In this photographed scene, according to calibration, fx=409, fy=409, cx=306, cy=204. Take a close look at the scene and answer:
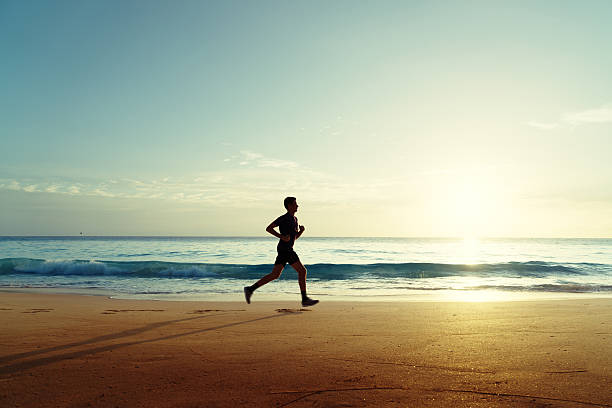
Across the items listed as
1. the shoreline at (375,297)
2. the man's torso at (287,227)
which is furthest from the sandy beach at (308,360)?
the shoreline at (375,297)

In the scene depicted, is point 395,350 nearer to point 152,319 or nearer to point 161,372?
point 161,372

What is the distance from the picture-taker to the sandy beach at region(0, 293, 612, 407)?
284 centimetres

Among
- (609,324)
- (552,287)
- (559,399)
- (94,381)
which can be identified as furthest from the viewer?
(552,287)

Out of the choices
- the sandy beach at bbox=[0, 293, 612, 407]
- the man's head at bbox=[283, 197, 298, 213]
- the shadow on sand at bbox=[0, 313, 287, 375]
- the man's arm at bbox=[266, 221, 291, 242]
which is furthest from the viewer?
the man's head at bbox=[283, 197, 298, 213]

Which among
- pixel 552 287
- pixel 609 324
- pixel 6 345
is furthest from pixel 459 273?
pixel 6 345

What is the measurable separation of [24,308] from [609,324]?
989 cm

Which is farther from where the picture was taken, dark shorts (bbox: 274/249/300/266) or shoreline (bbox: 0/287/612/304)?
shoreline (bbox: 0/287/612/304)

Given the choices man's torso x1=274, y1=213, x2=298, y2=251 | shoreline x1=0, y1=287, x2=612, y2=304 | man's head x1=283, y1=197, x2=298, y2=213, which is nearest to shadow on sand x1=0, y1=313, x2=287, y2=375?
man's torso x1=274, y1=213, x2=298, y2=251

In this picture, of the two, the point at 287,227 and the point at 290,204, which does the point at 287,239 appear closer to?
the point at 287,227

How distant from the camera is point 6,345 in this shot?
4.34 m

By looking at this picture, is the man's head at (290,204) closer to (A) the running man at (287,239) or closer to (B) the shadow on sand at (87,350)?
(A) the running man at (287,239)

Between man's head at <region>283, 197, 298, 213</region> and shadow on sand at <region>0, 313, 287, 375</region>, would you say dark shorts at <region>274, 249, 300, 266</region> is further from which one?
shadow on sand at <region>0, 313, 287, 375</region>

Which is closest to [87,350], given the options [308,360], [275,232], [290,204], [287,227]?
[308,360]

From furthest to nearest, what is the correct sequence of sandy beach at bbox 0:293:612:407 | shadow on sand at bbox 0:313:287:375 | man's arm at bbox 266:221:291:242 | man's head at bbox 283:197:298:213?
man's head at bbox 283:197:298:213 < man's arm at bbox 266:221:291:242 < shadow on sand at bbox 0:313:287:375 < sandy beach at bbox 0:293:612:407
